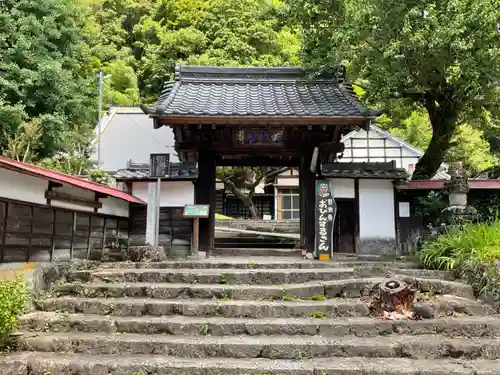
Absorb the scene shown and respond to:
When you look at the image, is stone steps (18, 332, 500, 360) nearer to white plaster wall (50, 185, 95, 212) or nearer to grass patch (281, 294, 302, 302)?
grass patch (281, 294, 302, 302)

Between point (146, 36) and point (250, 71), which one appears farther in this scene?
point (146, 36)

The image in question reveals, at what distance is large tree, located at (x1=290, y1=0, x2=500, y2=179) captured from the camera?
8680 millimetres

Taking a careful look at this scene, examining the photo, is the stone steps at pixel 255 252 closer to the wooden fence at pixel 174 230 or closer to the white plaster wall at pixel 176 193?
the wooden fence at pixel 174 230

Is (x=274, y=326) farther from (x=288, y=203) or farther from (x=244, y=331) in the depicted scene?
(x=288, y=203)

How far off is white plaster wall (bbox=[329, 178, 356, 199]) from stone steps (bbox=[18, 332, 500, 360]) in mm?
5853

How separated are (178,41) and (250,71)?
19.2m

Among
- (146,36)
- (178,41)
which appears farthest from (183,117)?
(146,36)

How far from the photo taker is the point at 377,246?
Result: 10828 millimetres

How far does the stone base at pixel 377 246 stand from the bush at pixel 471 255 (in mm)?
2010

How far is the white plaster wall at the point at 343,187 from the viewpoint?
10.9 m

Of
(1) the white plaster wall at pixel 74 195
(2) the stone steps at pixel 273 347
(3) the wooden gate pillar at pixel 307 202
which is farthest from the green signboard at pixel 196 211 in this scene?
(2) the stone steps at pixel 273 347

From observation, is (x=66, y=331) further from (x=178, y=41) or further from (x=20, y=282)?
(x=178, y=41)

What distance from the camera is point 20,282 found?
18.2 feet

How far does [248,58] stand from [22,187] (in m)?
23.4
